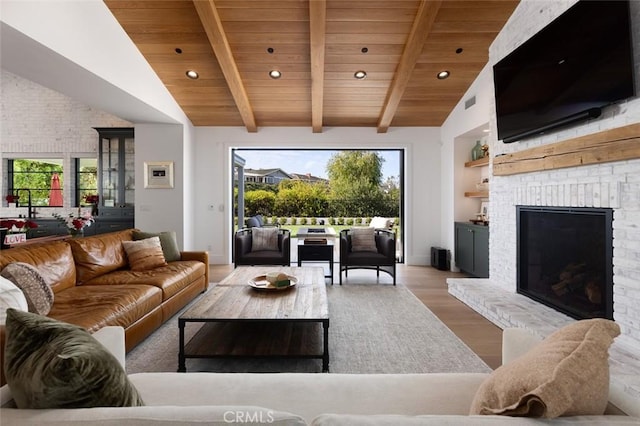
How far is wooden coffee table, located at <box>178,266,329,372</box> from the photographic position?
7.29ft

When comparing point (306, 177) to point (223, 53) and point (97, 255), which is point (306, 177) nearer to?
point (223, 53)

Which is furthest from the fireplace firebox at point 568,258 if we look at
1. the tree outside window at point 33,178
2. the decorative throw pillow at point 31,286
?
the tree outside window at point 33,178

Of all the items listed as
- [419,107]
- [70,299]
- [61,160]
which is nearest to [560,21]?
[419,107]

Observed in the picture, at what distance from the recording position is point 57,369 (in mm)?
834

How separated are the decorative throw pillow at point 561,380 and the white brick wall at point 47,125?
7547mm

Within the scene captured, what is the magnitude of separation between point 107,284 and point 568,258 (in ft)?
13.9

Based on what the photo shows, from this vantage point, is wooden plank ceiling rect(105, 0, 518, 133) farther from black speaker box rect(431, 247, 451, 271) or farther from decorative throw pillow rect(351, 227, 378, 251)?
black speaker box rect(431, 247, 451, 271)

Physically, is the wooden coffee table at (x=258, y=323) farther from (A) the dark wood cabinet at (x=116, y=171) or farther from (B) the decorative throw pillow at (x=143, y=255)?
(A) the dark wood cabinet at (x=116, y=171)

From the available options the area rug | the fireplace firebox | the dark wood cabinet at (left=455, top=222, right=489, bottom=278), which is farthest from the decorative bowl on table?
the dark wood cabinet at (left=455, top=222, right=489, bottom=278)

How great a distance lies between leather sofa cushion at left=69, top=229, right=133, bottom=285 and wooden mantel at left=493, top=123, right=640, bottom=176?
172 inches

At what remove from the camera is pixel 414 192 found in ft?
20.1

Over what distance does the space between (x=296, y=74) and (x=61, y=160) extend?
558 cm

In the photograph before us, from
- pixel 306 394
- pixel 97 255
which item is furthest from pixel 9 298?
pixel 306 394

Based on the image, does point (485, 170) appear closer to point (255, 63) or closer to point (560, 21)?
point (560, 21)
